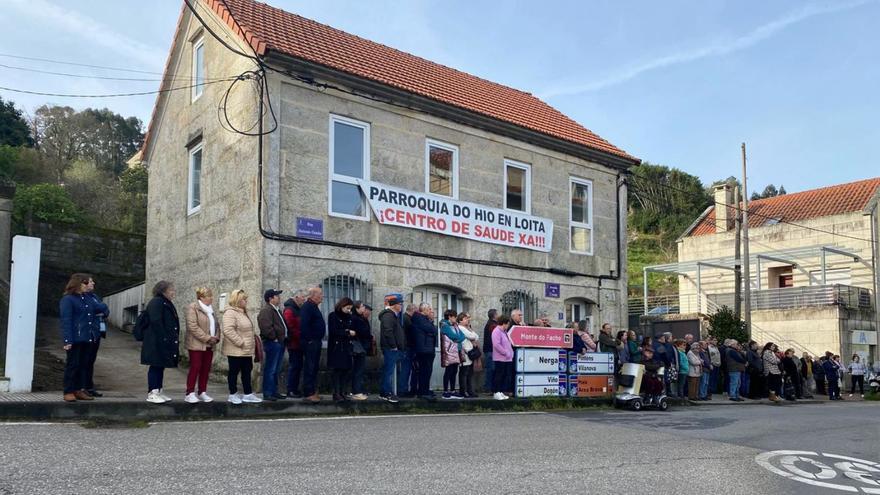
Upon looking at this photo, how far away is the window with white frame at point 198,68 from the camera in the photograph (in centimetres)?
1700

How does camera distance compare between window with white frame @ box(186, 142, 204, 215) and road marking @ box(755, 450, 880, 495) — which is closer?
road marking @ box(755, 450, 880, 495)

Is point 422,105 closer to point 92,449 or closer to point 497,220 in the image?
point 497,220

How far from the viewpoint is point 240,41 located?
1484 centimetres

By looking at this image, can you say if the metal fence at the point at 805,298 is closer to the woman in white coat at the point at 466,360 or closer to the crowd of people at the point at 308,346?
the crowd of people at the point at 308,346

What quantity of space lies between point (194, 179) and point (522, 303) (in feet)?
25.9

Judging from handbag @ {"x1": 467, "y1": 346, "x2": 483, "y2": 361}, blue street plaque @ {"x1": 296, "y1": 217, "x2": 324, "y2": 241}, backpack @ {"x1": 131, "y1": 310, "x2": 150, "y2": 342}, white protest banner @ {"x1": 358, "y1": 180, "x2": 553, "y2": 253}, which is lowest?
handbag @ {"x1": 467, "y1": 346, "x2": 483, "y2": 361}

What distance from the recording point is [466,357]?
14.0m

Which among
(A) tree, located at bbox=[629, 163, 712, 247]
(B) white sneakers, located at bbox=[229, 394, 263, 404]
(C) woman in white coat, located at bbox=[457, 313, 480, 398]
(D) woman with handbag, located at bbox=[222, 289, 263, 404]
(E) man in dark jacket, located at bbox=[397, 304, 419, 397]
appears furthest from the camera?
(A) tree, located at bbox=[629, 163, 712, 247]

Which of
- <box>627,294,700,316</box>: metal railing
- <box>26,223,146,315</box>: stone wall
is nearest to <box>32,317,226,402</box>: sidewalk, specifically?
<box>26,223,146,315</box>: stone wall

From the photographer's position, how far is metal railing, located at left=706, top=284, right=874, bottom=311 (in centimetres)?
3023

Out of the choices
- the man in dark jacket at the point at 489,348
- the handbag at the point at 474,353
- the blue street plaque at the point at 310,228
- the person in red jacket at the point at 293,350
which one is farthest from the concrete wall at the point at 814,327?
the person in red jacket at the point at 293,350

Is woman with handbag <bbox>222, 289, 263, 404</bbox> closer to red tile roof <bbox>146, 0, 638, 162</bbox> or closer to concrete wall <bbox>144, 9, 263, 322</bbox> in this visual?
concrete wall <bbox>144, 9, 263, 322</bbox>

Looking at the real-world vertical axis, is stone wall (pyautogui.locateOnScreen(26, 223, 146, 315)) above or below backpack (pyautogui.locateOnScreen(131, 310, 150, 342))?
above

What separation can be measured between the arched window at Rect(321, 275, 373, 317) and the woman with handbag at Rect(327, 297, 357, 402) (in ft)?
8.06
